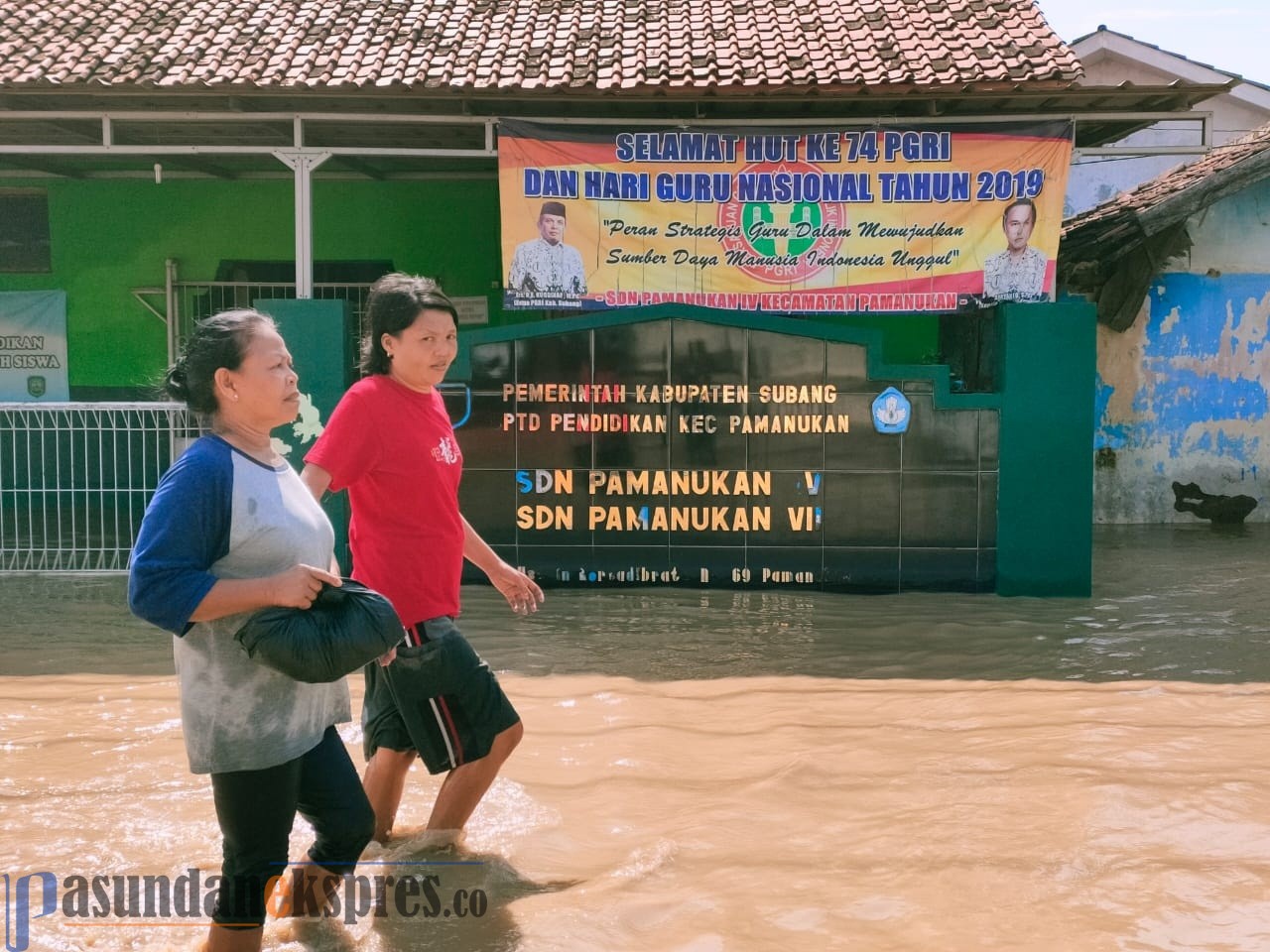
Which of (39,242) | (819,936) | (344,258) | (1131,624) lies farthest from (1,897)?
(39,242)

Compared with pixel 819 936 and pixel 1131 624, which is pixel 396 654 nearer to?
pixel 819 936

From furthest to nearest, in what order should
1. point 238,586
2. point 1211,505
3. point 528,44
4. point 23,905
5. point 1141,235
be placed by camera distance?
point 1211,505
point 1141,235
point 528,44
point 23,905
point 238,586

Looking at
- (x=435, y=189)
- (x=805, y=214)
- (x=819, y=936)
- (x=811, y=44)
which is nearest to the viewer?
(x=819, y=936)

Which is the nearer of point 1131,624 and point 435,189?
point 1131,624

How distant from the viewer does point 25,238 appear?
42.4 feet

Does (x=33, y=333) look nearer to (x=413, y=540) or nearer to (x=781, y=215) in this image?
(x=781, y=215)

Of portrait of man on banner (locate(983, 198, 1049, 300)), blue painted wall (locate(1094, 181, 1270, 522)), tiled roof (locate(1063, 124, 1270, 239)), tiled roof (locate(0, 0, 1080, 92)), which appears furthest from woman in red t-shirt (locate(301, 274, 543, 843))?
blue painted wall (locate(1094, 181, 1270, 522))

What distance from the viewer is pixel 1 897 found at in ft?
12.0

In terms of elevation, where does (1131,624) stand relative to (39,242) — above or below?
below

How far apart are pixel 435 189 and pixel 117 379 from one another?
3907 millimetres

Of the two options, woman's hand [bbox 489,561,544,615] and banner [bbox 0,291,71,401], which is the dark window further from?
woman's hand [bbox 489,561,544,615]

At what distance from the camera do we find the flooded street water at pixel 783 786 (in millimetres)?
3490

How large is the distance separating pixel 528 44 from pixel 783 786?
7.04 metres

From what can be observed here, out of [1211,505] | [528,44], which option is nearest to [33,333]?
[528,44]
